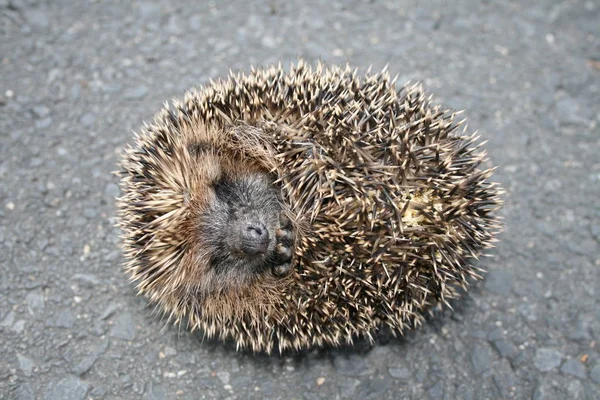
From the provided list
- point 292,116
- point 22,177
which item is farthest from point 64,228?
point 292,116

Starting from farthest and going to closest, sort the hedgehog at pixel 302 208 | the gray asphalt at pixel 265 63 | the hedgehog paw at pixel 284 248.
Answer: the gray asphalt at pixel 265 63
the hedgehog paw at pixel 284 248
the hedgehog at pixel 302 208

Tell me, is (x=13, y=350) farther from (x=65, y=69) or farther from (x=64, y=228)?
(x=65, y=69)

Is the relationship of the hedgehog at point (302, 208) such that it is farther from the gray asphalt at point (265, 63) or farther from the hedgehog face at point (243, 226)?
the gray asphalt at point (265, 63)

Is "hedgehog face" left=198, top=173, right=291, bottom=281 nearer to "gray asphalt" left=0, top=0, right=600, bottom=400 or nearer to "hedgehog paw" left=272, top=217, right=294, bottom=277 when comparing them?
"hedgehog paw" left=272, top=217, right=294, bottom=277

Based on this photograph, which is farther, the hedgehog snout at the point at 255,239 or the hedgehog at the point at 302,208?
the hedgehog snout at the point at 255,239

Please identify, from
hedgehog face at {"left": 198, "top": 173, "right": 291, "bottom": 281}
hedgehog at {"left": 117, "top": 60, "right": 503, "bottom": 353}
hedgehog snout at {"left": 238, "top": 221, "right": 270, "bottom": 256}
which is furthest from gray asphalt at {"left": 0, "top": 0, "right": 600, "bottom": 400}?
hedgehog snout at {"left": 238, "top": 221, "right": 270, "bottom": 256}

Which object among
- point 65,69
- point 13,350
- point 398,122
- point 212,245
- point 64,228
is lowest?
point 13,350

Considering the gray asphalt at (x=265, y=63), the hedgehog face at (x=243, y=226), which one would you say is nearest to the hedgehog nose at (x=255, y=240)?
the hedgehog face at (x=243, y=226)
